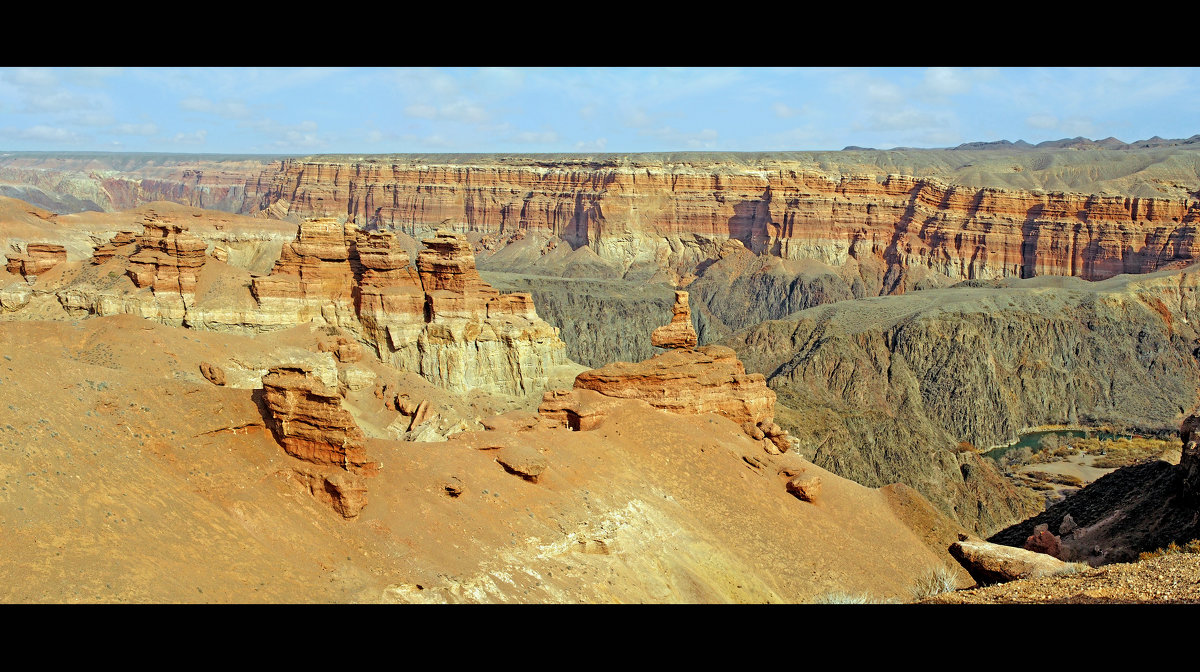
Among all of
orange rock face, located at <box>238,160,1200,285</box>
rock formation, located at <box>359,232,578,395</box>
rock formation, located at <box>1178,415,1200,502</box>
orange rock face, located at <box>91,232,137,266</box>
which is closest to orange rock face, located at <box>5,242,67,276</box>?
orange rock face, located at <box>91,232,137,266</box>

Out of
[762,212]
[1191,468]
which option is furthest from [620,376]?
[762,212]

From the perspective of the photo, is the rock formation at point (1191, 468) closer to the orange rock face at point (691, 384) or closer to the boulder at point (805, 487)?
the boulder at point (805, 487)

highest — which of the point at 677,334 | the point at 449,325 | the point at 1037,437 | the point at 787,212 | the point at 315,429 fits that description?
the point at 787,212

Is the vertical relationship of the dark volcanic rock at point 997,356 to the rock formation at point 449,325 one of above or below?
below

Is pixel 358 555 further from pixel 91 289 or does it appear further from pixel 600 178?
pixel 600 178

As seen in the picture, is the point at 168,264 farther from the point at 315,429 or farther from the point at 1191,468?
the point at 1191,468

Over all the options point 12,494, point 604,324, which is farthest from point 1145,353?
point 12,494

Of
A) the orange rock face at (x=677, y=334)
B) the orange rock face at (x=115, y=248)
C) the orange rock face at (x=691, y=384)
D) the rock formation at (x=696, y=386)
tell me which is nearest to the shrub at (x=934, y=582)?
the rock formation at (x=696, y=386)
